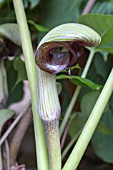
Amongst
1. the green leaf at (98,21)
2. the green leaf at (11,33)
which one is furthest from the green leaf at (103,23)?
the green leaf at (11,33)

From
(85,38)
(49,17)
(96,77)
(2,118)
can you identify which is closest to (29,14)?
(49,17)

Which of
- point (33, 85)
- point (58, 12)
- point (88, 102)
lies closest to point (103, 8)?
point (58, 12)

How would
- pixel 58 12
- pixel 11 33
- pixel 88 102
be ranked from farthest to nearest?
pixel 58 12 < pixel 88 102 < pixel 11 33

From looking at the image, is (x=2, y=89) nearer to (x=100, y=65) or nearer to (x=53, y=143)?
(x=53, y=143)

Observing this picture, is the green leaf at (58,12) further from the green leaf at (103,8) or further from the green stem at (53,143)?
the green stem at (53,143)

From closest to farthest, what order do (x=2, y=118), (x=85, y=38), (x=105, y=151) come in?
(x=85, y=38) < (x=2, y=118) < (x=105, y=151)

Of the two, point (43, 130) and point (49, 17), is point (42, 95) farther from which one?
point (49, 17)

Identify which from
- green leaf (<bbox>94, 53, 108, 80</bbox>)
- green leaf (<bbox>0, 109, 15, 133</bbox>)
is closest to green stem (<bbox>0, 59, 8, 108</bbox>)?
green leaf (<bbox>0, 109, 15, 133</bbox>)
